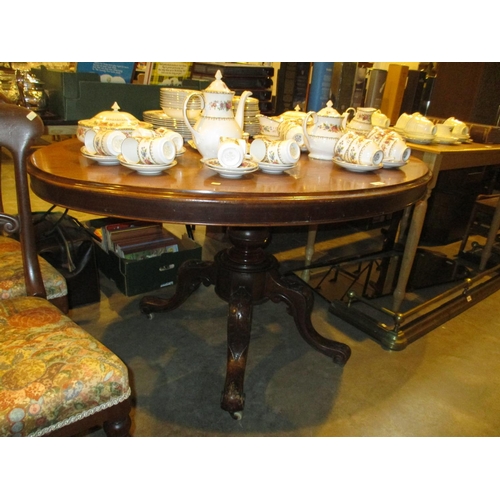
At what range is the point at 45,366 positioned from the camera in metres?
0.86

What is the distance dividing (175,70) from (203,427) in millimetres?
2111

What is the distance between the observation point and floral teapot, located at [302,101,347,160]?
4.41 feet

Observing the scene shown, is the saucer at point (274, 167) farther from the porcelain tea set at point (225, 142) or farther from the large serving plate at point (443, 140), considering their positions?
the large serving plate at point (443, 140)

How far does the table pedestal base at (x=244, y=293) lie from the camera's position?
4.67ft

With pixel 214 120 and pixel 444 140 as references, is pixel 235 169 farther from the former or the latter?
pixel 444 140

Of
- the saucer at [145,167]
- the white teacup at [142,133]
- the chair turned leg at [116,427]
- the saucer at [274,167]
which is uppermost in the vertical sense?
the white teacup at [142,133]

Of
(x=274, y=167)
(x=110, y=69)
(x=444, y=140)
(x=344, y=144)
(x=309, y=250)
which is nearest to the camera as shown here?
(x=274, y=167)

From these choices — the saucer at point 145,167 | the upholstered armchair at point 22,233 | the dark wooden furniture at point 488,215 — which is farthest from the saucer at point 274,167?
the dark wooden furniture at point 488,215

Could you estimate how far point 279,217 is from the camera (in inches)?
37.0

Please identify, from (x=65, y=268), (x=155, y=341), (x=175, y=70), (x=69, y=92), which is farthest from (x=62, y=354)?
(x=175, y=70)

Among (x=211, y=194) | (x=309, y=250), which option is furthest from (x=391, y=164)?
(x=309, y=250)

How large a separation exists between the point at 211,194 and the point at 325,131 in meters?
0.62

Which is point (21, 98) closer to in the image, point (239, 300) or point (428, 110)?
point (239, 300)

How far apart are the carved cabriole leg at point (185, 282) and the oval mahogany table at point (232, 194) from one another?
0.32m
